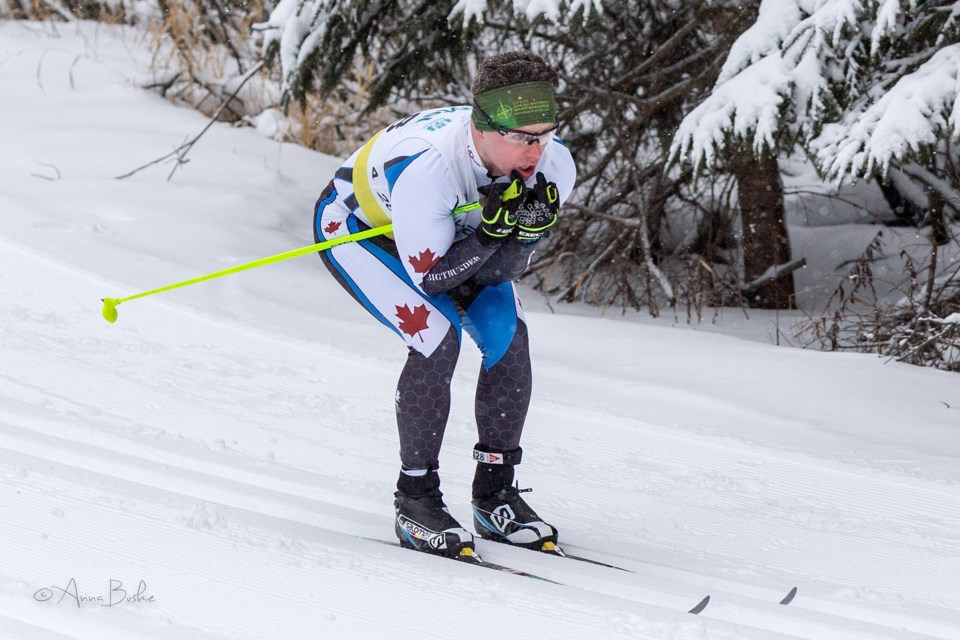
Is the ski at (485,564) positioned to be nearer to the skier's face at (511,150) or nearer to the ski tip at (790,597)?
the ski tip at (790,597)

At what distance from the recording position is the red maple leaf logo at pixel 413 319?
2.84m

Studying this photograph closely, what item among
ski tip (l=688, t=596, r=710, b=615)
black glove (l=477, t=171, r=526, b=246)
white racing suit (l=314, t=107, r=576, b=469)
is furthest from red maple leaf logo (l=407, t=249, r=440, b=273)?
ski tip (l=688, t=596, r=710, b=615)

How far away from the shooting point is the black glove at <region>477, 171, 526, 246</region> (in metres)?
2.60

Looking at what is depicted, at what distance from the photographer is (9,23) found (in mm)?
9938

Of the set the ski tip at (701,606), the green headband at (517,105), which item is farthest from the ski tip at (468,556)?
the green headband at (517,105)

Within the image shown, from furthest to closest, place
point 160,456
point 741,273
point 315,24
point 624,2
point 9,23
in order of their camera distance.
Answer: point 9,23 → point 741,273 → point 315,24 → point 624,2 → point 160,456

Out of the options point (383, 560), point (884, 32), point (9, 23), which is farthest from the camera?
point (9, 23)

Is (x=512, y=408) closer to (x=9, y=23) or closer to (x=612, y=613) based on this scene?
(x=612, y=613)

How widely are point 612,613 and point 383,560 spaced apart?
0.69 m

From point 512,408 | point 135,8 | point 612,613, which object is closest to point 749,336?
point 512,408

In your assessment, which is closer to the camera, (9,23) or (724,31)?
(724,31)

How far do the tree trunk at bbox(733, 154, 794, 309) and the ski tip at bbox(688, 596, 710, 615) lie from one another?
381 cm

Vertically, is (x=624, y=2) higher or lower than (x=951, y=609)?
higher

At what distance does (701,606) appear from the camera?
2.63 metres
